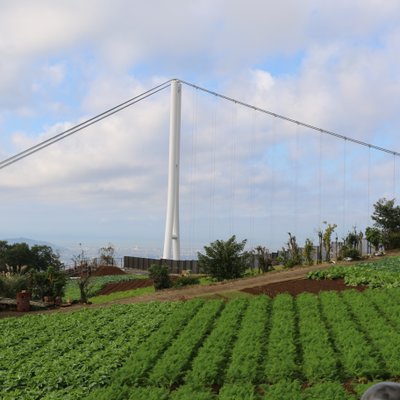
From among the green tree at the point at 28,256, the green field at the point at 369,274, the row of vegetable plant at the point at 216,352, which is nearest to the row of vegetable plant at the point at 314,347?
the row of vegetable plant at the point at 216,352

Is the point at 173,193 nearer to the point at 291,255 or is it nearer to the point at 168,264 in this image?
the point at 168,264

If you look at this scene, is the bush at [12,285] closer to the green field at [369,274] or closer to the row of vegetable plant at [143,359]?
the row of vegetable plant at [143,359]

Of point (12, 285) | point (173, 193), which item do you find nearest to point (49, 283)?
point (12, 285)

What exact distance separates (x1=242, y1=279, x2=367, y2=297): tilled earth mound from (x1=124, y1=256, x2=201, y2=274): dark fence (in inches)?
567

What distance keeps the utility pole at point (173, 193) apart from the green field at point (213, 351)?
2427 cm

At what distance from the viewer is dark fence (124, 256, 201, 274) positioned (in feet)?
122

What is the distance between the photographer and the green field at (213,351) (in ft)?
29.3

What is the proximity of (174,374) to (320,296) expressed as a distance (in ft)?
26.3

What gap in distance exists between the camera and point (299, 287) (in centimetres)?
1831

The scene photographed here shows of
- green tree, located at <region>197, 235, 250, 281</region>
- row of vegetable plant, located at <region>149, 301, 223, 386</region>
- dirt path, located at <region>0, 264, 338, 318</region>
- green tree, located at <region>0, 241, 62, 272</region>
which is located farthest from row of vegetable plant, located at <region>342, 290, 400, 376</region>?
green tree, located at <region>0, 241, 62, 272</region>

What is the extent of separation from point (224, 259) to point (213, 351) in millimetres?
13275

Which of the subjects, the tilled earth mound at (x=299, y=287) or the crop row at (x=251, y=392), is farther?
the tilled earth mound at (x=299, y=287)

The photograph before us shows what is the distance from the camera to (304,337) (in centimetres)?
1131

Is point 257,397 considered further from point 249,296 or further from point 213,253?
point 213,253
